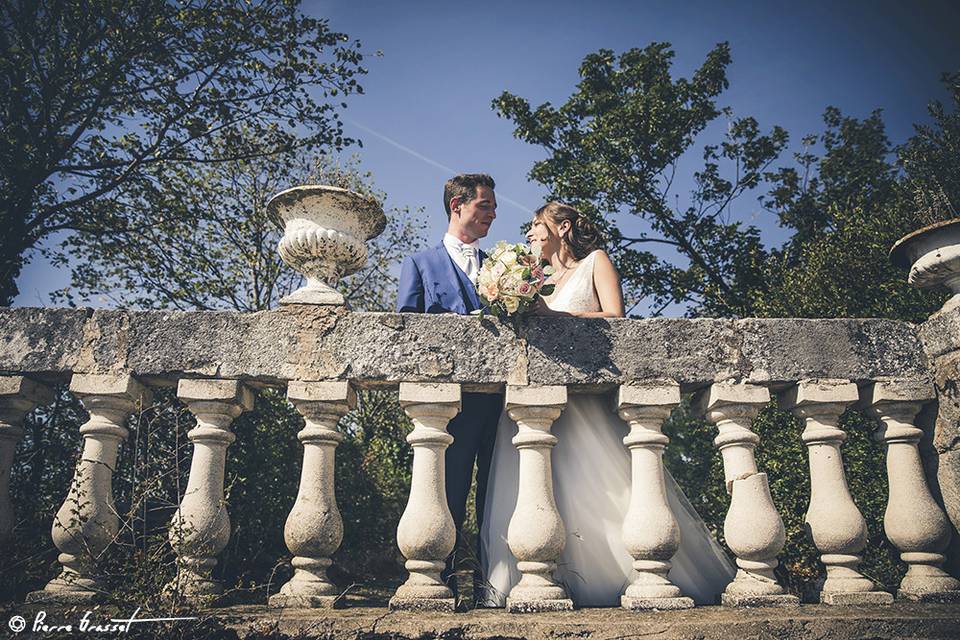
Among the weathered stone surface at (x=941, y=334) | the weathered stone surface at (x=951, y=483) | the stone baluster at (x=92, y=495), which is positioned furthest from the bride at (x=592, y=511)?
the stone baluster at (x=92, y=495)

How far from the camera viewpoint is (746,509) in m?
2.83

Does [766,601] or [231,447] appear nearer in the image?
[766,601]

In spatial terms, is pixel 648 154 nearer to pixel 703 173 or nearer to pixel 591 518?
pixel 703 173

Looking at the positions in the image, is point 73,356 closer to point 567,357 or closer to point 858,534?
point 567,357

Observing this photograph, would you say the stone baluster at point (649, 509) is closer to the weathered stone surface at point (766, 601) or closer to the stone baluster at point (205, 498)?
the weathered stone surface at point (766, 601)

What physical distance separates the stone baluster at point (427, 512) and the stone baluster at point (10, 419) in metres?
1.82

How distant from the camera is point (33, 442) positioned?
18.2 feet

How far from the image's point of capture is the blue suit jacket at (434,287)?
379 centimetres

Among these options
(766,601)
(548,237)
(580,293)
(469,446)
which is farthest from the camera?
(548,237)

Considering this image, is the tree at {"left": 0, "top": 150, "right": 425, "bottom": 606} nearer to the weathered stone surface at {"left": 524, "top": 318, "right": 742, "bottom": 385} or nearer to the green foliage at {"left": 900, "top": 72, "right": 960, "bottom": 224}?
the weathered stone surface at {"left": 524, "top": 318, "right": 742, "bottom": 385}

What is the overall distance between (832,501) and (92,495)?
11.1 feet

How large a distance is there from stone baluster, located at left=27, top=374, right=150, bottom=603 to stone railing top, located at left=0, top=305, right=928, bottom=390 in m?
0.11

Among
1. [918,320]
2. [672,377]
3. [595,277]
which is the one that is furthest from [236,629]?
[918,320]

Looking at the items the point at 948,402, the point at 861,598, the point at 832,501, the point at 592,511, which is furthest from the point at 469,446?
the point at 948,402
